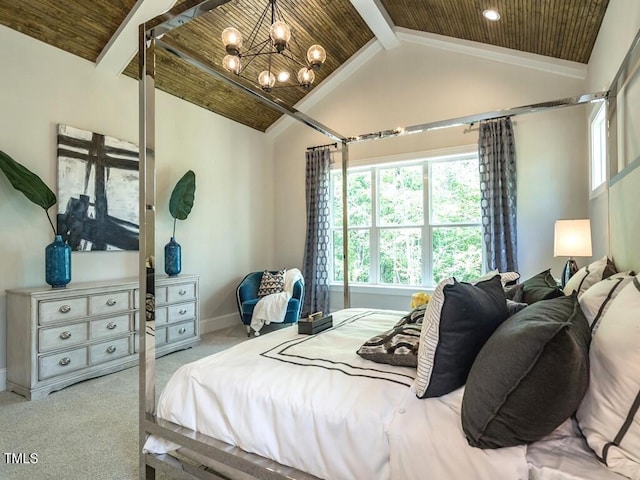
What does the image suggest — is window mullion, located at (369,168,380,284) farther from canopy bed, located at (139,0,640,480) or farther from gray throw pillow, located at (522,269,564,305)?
canopy bed, located at (139,0,640,480)

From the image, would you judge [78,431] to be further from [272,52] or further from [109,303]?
[272,52]

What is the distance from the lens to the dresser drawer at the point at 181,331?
395 centimetres

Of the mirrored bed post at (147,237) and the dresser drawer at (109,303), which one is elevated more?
the mirrored bed post at (147,237)

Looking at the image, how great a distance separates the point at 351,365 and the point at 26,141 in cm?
347

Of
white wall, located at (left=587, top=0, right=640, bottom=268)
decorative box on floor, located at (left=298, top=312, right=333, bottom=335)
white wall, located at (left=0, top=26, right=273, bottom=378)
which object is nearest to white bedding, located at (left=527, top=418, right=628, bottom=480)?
decorative box on floor, located at (left=298, top=312, right=333, bottom=335)

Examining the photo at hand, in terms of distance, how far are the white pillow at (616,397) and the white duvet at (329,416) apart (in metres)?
0.21

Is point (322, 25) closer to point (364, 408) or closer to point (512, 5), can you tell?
point (512, 5)

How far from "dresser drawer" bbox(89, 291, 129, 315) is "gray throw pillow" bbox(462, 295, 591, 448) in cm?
322

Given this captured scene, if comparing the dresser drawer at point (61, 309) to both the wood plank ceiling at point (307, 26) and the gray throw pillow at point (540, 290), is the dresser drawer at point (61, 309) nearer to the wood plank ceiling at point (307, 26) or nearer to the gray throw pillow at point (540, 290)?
the wood plank ceiling at point (307, 26)

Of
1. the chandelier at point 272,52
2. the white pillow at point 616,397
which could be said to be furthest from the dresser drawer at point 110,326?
the white pillow at point 616,397

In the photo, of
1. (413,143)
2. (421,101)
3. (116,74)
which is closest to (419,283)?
(413,143)

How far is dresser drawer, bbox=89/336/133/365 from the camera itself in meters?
3.23

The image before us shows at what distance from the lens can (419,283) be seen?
15.9ft

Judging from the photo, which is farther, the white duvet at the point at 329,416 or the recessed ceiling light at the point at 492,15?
the recessed ceiling light at the point at 492,15
